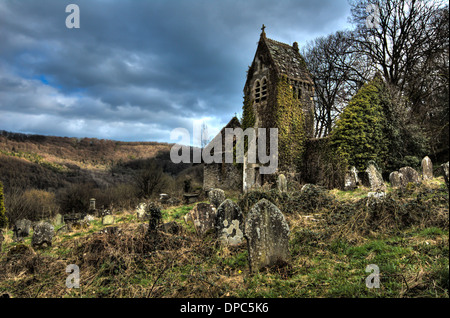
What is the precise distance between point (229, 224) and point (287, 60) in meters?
14.9

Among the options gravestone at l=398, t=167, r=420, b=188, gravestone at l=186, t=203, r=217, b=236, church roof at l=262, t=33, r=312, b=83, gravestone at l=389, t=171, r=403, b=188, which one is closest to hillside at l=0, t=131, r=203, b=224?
church roof at l=262, t=33, r=312, b=83

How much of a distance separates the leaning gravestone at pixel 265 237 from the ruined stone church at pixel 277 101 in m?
11.1

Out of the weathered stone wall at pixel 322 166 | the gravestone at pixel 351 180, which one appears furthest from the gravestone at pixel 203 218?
the gravestone at pixel 351 180

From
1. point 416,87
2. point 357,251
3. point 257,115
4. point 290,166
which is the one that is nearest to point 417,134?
point 416,87

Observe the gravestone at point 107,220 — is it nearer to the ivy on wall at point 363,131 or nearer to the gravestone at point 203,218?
the gravestone at point 203,218

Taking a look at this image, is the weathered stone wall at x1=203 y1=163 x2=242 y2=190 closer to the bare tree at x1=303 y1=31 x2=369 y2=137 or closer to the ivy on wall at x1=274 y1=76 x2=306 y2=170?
the ivy on wall at x1=274 y1=76 x2=306 y2=170

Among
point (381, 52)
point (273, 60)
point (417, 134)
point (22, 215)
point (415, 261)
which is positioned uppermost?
point (381, 52)

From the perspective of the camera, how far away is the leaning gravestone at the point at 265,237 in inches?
197

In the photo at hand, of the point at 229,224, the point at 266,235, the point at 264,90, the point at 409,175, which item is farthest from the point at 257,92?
the point at 266,235
